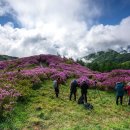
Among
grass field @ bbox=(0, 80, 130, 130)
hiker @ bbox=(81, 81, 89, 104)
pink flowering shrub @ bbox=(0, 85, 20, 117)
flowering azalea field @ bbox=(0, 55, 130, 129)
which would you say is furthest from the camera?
hiker @ bbox=(81, 81, 89, 104)

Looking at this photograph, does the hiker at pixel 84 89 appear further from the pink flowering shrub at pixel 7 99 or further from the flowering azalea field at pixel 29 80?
the pink flowering shrub at pixel 7 99

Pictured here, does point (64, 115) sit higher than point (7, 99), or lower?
lower

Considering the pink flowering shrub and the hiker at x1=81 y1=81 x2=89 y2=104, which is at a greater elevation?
the hiker at x1=81 y1=81 x2=89 y2=104

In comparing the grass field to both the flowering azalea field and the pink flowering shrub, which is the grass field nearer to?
the flowering azalea field

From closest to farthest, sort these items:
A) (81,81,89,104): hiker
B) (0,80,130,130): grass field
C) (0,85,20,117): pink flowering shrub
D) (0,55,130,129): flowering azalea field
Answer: (0,80,130,130): grass field < (0,85,20,117): pink flowering shrub < (0,55,130,129): flowering azalea field < (81,81,89,104): hiker

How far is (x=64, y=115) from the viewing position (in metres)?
25.5

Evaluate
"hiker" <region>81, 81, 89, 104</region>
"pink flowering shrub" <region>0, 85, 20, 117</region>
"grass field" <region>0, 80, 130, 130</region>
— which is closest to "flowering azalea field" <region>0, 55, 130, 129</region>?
"pink flowering shrub" <region>0, 85, 20, 117</region>

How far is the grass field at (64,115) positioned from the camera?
73.4ft

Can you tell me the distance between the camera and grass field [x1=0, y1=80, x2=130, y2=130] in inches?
881

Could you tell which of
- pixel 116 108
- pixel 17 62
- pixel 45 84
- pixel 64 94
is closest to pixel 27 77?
pixel 45 84

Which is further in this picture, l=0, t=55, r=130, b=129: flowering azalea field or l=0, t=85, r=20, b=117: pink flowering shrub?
l=0, t=55, r=130, b=129: flowering azalea field

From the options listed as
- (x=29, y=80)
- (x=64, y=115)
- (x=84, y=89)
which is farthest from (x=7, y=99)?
(x=29, y=80)

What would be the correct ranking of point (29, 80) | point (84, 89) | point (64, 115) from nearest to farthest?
1. point (64, 115)
2. point (84, 89)
3. point (29, 80)

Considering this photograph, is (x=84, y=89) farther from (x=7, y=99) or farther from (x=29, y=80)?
(x=29, y=80)
